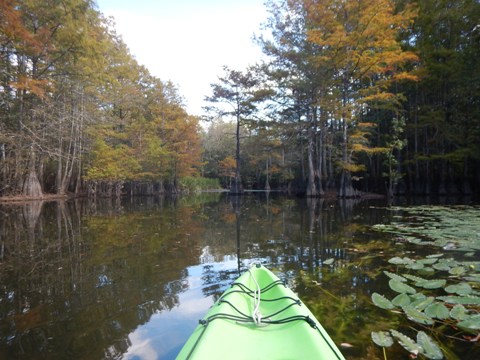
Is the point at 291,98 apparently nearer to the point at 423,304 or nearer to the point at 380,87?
the point at 380,87

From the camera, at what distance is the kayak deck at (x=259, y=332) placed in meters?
1.18

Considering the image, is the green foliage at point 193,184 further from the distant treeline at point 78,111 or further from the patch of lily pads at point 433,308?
the patch of lily pads at point 433,308

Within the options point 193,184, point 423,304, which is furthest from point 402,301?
point 193,184

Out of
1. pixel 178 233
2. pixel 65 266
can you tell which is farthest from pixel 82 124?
pixel 65 266

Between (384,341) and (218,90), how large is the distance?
2236 cm

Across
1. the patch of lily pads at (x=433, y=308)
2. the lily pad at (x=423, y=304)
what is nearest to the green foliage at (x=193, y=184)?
the patch of lily pads at (x=433, y=308)

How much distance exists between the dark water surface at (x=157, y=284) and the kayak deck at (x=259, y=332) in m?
0.42

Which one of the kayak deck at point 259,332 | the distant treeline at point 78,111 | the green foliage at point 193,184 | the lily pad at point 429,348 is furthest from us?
the green foliage at point 193,184

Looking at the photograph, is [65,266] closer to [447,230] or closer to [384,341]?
[384,341]

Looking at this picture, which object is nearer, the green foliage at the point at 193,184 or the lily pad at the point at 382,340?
the lily pad at the point at 382,340

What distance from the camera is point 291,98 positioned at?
56.4 ft

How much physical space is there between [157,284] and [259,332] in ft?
5.57

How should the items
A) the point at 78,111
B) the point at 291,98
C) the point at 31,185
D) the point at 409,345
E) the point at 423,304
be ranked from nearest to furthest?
the point at 409,345
the point at 423,304
the point at 31,185
the point at 78,111
the point at 291,98

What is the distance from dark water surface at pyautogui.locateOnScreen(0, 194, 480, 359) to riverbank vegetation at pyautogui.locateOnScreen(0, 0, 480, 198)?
9.25 m
